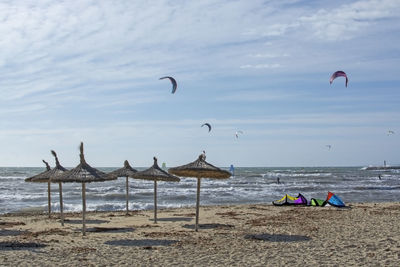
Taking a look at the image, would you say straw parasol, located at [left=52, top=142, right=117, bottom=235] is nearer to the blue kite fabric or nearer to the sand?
the sand

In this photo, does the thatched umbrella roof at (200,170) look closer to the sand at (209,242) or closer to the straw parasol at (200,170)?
the straw parasol at (200,170)

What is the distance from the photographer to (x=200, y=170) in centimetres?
962

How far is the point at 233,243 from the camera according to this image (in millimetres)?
8289

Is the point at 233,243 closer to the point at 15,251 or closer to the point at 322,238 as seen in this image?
the point at 322,238

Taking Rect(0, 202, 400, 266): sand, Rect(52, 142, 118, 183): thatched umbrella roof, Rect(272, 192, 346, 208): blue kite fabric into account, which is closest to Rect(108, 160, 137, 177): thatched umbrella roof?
Rect(0, 202, 400, 266): sand

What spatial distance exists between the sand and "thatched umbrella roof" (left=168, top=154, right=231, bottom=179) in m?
1.31

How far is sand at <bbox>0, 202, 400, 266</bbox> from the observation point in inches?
267

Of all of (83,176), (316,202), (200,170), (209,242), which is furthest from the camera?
(316,202)

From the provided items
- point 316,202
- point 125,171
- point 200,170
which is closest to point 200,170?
point 200,170

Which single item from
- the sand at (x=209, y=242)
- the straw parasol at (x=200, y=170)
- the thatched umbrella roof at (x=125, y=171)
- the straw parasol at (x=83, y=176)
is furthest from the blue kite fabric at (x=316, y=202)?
the straw parasol at (x=83, y=176)

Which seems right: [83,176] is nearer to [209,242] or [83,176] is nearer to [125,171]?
[209,242]

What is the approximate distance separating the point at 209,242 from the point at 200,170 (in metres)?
1.78

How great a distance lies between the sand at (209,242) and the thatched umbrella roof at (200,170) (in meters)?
1.31

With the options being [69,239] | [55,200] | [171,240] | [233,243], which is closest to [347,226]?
[233,243]
